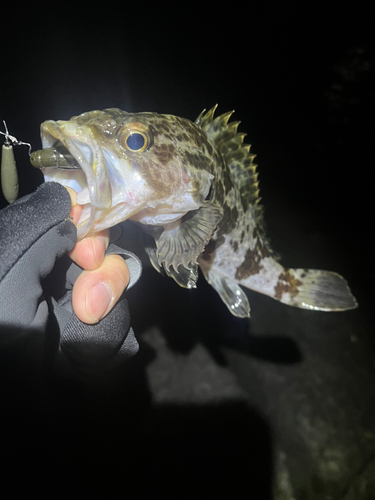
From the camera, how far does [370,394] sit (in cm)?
228

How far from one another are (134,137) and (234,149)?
1.82ft

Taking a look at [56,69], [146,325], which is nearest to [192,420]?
[146,325]

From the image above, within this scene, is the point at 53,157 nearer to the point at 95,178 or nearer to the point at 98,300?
the point at 95,178

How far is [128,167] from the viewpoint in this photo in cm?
83

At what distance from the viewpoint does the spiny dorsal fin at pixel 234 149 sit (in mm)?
1154

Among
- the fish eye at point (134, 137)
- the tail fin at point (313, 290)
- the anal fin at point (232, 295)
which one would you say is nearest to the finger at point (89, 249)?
the fish eye at point (134, 137)

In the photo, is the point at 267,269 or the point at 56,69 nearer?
the point at 267,269

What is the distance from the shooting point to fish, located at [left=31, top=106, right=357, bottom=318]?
0.76 m

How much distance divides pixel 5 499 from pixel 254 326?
2.05 m

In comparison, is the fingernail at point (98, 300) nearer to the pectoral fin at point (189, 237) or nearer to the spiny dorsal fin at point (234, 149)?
the pectoral fin at point (189, 237)

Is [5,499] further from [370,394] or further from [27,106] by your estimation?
[370,394]

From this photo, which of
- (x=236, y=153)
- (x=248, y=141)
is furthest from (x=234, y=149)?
(x=248, y=141)

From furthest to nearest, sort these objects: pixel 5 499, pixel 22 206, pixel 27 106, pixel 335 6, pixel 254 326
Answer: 1. pixel 254 326
2. pixel 335 6
3. pixel 27 106
4. pixel 5 499
5. pixel 22 206

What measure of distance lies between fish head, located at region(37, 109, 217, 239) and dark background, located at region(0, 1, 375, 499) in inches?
44.5
